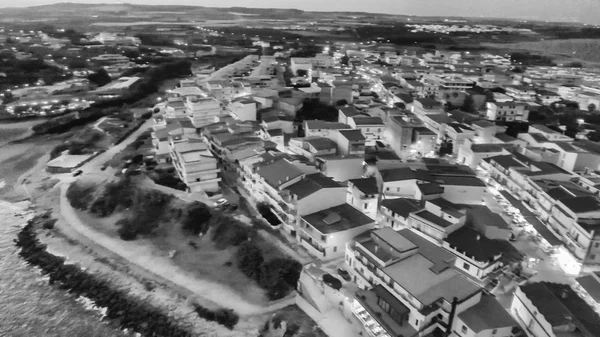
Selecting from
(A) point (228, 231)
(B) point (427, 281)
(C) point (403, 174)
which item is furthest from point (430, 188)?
(A) point (228, 231)

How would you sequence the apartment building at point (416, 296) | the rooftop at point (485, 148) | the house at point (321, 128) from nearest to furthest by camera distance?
1. the apartment building at point (416, 296)
2. the rooftop at point (485, 148)
3. the house at point (321, 128)

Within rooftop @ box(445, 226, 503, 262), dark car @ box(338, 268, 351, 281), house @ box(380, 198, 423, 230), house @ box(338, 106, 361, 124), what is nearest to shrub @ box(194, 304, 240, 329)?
dark car @ box(338, 268, 351, 281)

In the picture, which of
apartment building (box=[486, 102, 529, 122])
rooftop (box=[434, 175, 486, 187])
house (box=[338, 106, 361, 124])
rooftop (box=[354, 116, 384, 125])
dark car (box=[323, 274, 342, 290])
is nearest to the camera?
dark car (box=[323, 274, 342, 290])

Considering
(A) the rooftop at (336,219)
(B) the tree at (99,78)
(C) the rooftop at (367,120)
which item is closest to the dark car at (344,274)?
(A) the rooftop at (336,219)

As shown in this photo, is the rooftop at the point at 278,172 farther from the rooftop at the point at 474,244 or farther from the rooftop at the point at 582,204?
the rooftop at the point at 582,204

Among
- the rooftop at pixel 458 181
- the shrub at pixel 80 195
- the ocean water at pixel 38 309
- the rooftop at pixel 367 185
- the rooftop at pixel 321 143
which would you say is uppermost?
the rooftop at pixel 321 143

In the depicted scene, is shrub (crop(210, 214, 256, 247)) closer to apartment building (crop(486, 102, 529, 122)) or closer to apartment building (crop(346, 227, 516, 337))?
apartment building (crop(346, 227, 516, 337))
